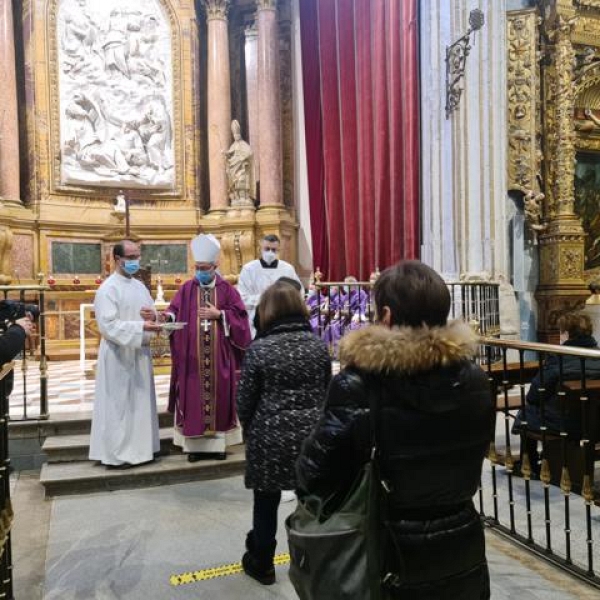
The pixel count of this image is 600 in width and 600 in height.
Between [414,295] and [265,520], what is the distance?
1.64m

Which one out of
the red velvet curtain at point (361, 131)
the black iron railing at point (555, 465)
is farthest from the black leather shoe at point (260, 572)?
the red velvet curtain at point (361, 131)

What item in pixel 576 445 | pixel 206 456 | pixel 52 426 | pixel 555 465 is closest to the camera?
pixel 576 445

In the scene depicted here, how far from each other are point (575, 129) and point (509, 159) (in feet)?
6.03

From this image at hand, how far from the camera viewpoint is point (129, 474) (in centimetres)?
412

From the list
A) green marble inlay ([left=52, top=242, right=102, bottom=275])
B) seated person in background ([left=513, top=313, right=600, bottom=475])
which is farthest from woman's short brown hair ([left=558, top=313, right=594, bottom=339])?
green marble inlay ([left=52, top=242, right=102, bottom=275])

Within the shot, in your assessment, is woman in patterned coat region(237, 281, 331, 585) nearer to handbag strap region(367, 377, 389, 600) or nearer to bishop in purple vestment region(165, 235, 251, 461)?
handbag strap region(367, 377, 389, 600)

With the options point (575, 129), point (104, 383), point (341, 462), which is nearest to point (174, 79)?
point (575, 129)

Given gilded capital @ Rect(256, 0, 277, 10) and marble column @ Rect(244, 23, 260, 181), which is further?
marble column @ Rect(244, 23, 260, 181)

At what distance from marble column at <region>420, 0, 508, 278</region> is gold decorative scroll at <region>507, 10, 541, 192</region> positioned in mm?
689

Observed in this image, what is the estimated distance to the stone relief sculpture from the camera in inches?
413

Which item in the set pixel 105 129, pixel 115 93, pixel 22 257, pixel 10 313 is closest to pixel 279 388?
pixel 10 313

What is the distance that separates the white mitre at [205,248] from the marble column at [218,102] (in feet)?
22.5

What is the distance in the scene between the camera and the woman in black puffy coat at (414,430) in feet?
4.83

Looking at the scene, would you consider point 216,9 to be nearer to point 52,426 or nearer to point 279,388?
point 52,426
